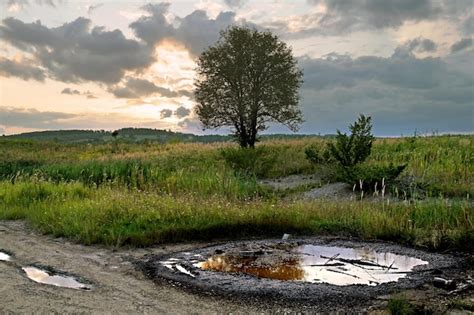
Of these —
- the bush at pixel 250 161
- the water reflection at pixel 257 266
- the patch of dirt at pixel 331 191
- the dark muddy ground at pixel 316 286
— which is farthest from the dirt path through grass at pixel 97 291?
the bush at pixel 250 161

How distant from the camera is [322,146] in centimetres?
3086

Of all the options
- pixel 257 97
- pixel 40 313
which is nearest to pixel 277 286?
pixel 40 313

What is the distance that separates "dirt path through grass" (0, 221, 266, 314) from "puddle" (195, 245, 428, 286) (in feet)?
4.85

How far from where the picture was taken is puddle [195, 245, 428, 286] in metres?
7.81

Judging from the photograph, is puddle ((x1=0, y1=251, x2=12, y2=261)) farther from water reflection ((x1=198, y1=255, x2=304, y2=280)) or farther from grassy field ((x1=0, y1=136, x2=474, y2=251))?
water reflection ((x1=198, y1=255, x2=304, y2=280))

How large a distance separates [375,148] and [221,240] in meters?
19.1

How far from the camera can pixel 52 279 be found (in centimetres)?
778

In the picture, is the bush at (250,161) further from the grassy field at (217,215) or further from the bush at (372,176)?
the bush at (372,176)

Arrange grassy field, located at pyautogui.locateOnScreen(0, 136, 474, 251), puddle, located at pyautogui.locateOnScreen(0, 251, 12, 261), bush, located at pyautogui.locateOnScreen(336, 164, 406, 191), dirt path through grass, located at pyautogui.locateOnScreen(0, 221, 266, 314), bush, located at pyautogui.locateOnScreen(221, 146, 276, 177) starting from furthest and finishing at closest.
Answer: bush, located at pyautogui.locateOnScreen(221, 146, 276, 177) < bush, located at pyautogui.locateOnScreen(336, 164, 406, 191) < grassy field, located at pyautogui.locateOnScreen(0, 136, 474, 251) < puddle, located at pyautogui.locateOnScreen(0, 251, 12, 261) < dirt path through grass, located at pyautogui.locateOnScreen(0, 221, 266, 314)

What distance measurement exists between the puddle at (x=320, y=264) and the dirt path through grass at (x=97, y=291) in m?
1.48

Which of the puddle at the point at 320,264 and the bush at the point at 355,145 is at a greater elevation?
the bush at the point at 355,145

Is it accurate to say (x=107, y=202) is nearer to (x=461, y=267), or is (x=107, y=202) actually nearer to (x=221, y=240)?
(x=221, y=240)

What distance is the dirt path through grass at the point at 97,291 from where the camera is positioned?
20.6 feet

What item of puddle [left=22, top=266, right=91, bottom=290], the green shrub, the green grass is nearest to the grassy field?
the green grass
